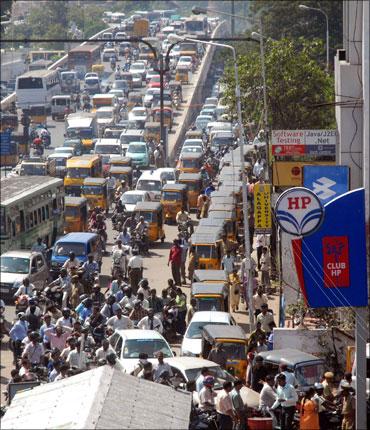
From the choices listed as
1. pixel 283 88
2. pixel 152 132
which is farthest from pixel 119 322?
pixel 152 132

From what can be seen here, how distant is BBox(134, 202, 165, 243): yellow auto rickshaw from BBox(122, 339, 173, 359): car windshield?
17778mm

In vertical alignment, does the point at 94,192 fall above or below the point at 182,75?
below

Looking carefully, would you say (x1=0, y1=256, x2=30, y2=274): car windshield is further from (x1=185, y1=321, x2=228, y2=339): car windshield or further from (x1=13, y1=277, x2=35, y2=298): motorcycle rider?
(x1=185, y1=321, x2=228, y2=339): car windshield

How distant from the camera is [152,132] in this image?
72938 mm

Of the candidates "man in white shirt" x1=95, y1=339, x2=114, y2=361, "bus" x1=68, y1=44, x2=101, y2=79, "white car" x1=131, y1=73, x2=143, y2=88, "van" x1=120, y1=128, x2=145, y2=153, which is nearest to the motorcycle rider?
"man in white shirt" x1=95, y1=339, x2=114, y2=361

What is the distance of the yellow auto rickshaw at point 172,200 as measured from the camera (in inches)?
1888

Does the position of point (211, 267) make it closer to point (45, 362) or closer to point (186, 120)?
point (45, 362)

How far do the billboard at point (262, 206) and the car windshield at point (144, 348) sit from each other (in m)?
8.89

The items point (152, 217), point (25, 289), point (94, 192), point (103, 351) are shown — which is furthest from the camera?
point (94, 192)

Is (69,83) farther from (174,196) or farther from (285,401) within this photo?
(285,401)

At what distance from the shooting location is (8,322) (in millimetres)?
30656

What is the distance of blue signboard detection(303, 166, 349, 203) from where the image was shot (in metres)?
Answer: 28.4

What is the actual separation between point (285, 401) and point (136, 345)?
443cm

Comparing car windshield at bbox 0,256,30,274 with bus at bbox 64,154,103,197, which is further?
bus at bbox 64,154,103,197
